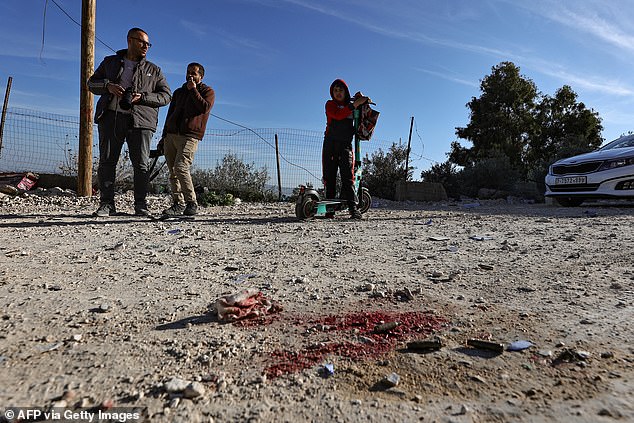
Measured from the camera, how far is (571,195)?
324 inches

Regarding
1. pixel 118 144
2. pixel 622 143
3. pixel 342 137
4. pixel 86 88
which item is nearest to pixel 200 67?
pixel 118 144

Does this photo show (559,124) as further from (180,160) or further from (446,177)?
(180,160)

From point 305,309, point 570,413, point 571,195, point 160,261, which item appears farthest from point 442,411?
point 571,195

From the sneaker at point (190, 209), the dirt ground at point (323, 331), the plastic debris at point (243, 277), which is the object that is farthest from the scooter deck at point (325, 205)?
the plastic debris at point (243, 277)

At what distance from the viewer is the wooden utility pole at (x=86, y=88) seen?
301 inches

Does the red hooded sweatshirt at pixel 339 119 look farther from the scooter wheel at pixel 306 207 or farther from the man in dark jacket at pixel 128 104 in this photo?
the man in dark jacket at pixel 128 104

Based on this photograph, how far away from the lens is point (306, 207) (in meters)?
5.54

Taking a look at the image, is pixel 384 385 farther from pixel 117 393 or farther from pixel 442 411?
pixel 117 393

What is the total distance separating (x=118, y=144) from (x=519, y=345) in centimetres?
477

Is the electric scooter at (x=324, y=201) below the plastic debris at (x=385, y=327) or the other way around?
the other way around

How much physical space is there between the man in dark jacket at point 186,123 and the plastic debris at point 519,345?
4.43 metres

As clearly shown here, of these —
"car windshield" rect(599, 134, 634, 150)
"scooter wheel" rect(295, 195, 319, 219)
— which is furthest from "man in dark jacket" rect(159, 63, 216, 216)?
"car windshield" rect(599, 134, 634, 150)

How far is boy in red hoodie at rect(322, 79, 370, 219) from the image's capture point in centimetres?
564

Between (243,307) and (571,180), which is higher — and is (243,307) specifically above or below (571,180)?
below
